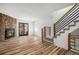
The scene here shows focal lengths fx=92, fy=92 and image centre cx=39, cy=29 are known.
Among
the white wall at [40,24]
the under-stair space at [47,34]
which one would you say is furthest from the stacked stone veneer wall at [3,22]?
the under-stair space at [47,34]

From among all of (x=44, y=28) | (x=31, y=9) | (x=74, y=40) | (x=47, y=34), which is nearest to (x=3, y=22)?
(x=31, y=9)

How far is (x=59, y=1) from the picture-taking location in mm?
1999

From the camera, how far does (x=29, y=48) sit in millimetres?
2271

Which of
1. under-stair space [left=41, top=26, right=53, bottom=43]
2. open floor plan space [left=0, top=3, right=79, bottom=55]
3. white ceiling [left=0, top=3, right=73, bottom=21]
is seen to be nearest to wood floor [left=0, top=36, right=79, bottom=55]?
open floor plan space [left=0, top=3, right=79, bottom=55]

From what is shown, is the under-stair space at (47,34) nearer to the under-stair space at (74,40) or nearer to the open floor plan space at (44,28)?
the open floor plan space at (44,28)

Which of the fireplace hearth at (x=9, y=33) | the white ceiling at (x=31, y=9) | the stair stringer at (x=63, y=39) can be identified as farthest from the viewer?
the fireplace hearth at (x=9, y=33)

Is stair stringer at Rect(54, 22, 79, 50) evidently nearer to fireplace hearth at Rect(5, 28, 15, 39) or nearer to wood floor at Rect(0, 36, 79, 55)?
wood floor at Rect(0, 36, 79, 55)

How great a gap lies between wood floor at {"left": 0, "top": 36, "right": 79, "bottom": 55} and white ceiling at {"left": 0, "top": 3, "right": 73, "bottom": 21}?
61 centimetres

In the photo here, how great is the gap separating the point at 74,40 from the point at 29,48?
1.11m

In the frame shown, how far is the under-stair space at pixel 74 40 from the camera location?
217 centimetres

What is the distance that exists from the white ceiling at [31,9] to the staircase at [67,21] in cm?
22

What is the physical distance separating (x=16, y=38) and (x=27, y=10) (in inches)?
34.0
